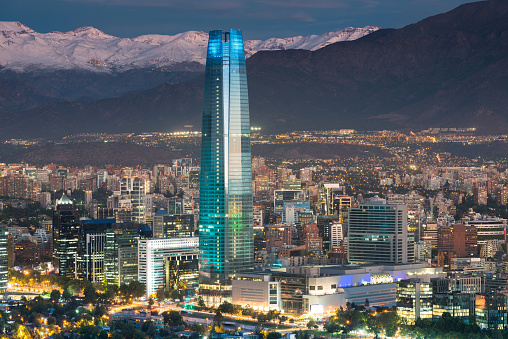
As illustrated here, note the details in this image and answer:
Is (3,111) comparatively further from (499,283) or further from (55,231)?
(499,283)

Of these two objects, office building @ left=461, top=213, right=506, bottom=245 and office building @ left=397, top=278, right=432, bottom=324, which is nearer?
office building @ left=397, top=278, right=432, bottom=324

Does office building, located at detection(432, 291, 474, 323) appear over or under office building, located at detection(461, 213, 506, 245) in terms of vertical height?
under

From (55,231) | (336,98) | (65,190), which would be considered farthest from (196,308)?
(336,98)

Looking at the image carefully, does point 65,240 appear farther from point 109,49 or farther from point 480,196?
point 109,49

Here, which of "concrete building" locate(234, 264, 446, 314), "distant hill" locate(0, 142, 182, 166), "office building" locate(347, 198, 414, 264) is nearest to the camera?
"concrete building" locate(234, 264, 446, 314)

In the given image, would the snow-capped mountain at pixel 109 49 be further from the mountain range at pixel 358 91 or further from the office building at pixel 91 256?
the office building at pixel 91 256

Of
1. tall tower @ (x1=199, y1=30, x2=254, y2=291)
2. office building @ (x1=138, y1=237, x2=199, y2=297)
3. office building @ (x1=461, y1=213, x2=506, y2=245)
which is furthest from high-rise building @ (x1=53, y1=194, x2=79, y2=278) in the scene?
office building @ (x1=461, y1=213, x2=506, y2=245)

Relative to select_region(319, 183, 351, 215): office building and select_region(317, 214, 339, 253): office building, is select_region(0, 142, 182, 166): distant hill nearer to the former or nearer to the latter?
select_region(319, 183, 351, 215): office building
